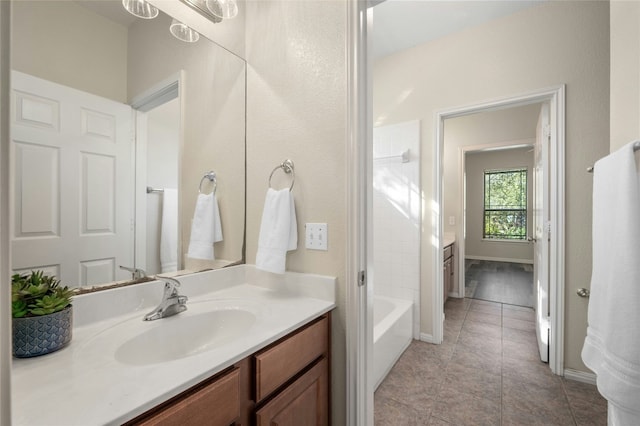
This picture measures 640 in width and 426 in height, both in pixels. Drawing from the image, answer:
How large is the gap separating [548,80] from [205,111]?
2336mm

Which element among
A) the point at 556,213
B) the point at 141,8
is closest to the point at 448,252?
the point at 556,213

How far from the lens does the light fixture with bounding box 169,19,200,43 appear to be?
1225 mm

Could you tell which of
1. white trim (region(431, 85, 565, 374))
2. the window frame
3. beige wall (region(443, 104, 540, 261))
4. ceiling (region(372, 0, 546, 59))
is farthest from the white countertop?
the window frame

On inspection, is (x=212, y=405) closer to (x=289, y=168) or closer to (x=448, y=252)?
(x=289, y=168)

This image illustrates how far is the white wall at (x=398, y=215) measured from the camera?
2.64 metres

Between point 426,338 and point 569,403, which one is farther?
point 426,338

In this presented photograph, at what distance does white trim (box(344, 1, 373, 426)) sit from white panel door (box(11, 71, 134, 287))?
2.76ft

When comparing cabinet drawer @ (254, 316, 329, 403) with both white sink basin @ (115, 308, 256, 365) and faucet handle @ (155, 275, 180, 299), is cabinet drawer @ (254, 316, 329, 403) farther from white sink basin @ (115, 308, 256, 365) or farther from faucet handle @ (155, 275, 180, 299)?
faucet handle @ (155, 275, 180, 299)

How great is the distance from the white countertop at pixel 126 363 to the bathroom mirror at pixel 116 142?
0.12 metres

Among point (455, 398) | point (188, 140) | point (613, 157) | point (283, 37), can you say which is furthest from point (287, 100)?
point (455, 398)

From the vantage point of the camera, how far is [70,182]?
0.92m

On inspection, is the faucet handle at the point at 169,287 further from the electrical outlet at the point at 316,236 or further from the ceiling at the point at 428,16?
the ceiling at the point at 428,16

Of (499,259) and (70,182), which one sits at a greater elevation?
(70,182)

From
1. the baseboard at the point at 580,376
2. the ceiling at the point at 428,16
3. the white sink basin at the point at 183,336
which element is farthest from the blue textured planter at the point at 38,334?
the baseboard at the point at 580,376
